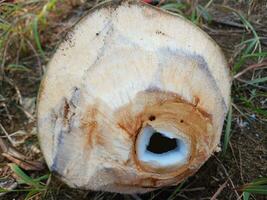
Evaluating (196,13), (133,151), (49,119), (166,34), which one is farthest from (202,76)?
(196,13)

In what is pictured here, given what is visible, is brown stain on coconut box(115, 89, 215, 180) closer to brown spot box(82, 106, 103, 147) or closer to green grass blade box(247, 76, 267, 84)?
brown spot box(82, 106, 103, 147)

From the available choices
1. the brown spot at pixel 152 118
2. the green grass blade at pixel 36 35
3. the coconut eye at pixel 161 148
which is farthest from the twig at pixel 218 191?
the green grass blade at pixel 36 35

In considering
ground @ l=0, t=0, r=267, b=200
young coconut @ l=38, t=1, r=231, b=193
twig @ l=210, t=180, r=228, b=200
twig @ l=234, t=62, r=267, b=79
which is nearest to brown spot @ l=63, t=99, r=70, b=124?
young coconut @ l=38, t=1, r=231, b=193

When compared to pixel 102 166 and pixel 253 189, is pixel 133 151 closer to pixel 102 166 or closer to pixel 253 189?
pixel 102 166

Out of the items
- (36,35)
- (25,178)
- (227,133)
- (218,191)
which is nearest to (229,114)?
(227,133)

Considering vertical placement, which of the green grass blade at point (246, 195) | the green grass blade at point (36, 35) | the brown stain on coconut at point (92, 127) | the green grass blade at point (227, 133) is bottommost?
the green grass blade at point (246, 195)

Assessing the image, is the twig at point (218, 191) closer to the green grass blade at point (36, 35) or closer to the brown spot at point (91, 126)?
the brown spot at point (91, 126)

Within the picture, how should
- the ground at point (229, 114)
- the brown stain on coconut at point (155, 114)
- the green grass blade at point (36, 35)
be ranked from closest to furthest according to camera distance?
the brown stain on coconut at point (155, 114) → the ground at point (229, 114) → the green grass blade at point (36, 35)
